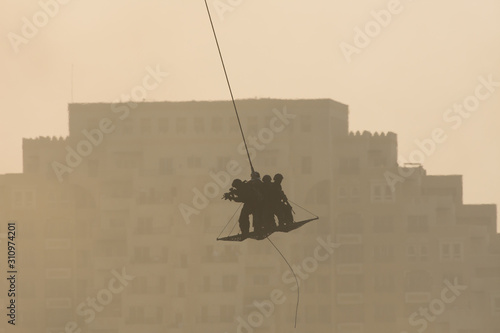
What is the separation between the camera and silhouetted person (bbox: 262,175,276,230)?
5569 centimetres

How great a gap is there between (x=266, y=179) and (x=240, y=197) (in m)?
1.14

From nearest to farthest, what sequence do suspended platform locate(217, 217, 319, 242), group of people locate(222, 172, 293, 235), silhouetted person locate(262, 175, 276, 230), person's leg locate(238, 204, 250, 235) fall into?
group of people locate(222, 172, 293, 235) → suspended platform locate(217, 217, 319, 242) → silhouetted person locate(262, 175, 276, 230) → person's leg locate(238, 204, 250, 235)

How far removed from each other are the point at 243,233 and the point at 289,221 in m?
2.07

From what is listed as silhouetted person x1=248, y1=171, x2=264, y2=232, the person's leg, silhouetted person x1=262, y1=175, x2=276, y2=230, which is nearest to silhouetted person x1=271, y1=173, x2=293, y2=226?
silhouetted person x1=262, y1=175, x2=276, y2=230

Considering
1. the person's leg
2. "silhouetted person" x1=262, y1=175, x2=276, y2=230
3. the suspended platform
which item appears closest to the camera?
the suspended platform

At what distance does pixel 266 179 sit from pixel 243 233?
6.54 feet

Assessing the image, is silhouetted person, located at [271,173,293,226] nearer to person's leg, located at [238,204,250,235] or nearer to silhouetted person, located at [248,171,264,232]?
silhouetted person, located at [248,171,264,232]

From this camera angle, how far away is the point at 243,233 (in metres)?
55.9

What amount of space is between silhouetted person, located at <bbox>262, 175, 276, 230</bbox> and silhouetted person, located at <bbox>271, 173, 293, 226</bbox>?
11cm

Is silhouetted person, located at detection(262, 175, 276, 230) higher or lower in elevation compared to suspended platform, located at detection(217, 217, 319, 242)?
higher

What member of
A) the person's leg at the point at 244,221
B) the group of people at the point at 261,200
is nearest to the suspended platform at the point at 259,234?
the group of people at the point at 261,200

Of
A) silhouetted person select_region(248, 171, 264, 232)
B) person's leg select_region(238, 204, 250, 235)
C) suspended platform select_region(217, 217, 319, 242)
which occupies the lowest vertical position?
suspended platform select_region(217, 217, 319, 242)

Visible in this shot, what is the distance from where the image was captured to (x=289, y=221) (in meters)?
57.2

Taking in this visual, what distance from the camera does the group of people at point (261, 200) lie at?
54969mm
